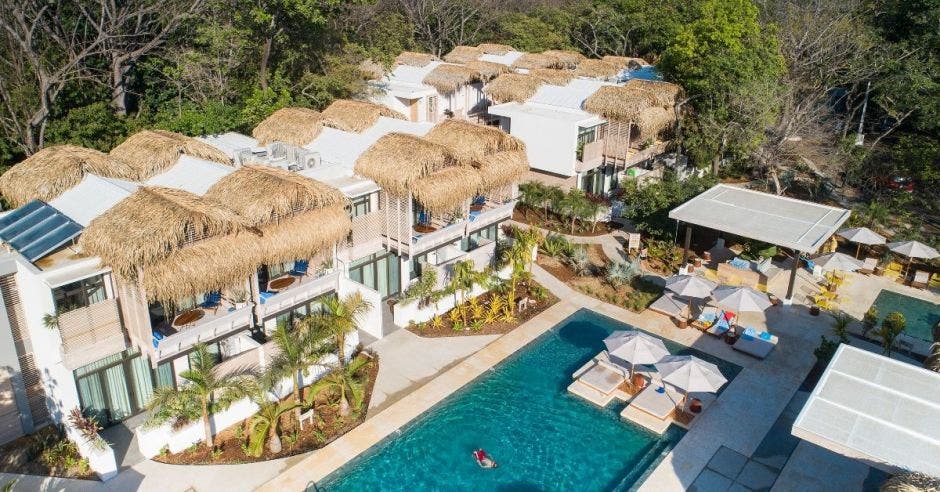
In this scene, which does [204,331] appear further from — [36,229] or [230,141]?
[230,141]

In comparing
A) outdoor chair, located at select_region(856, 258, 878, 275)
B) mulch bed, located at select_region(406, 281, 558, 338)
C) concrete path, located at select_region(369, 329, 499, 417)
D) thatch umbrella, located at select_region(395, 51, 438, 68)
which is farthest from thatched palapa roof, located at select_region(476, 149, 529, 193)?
thatch umbrella, located at select_region(395, 51, 438, 68)

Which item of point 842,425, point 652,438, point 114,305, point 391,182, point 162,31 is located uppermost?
point 162,31

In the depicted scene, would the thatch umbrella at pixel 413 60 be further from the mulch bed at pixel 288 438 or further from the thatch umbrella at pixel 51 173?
the mulch bed at pixel 288 438

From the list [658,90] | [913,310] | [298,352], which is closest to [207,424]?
[298,352]

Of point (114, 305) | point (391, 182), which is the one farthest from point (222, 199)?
point (391, 182)

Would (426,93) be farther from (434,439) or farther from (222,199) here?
(434,439)

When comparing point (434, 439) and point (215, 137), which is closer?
point (434, 439)
